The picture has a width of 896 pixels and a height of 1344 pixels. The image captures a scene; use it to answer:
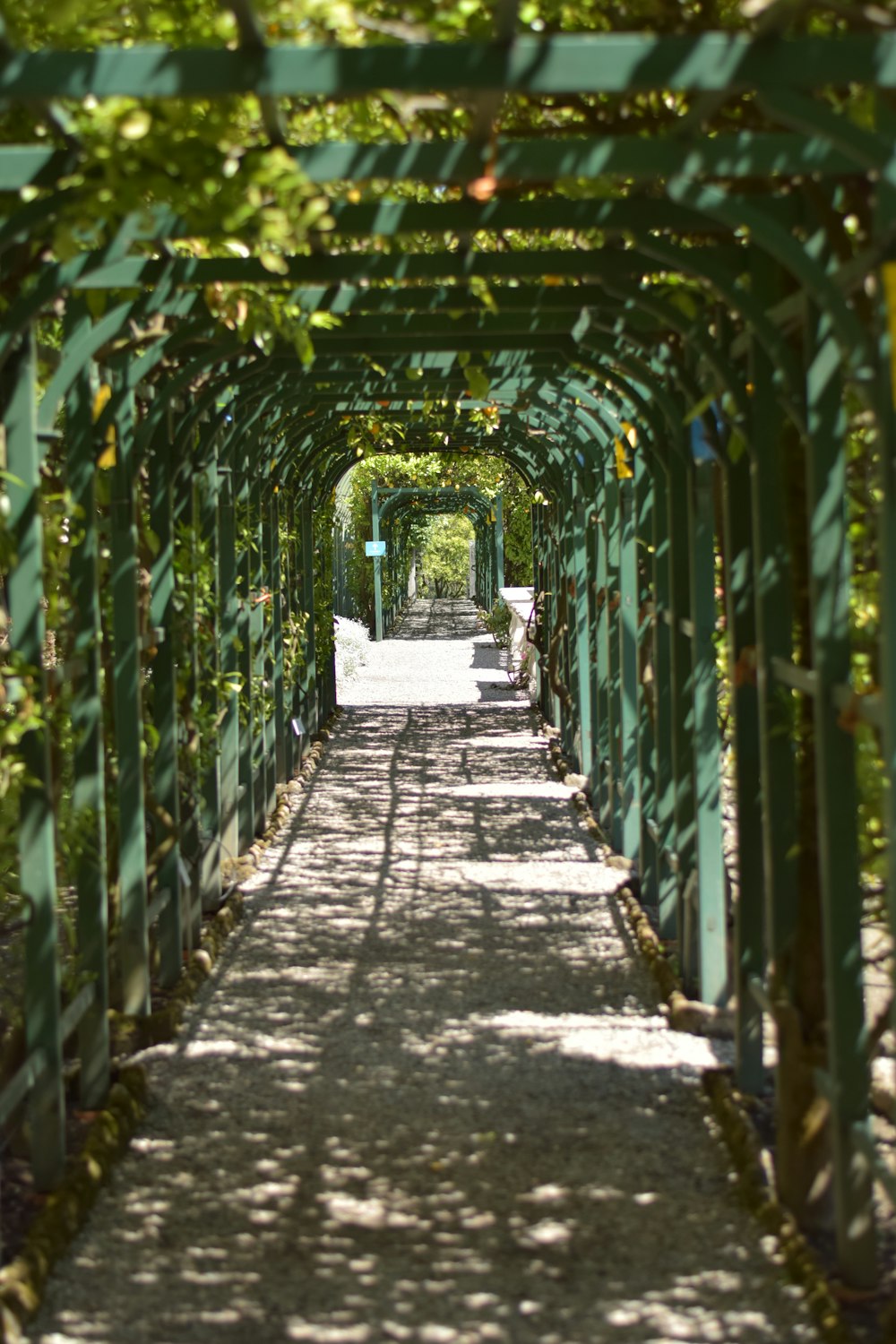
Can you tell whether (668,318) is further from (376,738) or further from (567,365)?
(376,738)

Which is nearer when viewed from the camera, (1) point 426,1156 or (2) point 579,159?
(2) point 579,159

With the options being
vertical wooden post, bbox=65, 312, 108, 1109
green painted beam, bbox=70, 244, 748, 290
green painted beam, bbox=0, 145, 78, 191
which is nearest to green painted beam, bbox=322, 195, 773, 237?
green painted beam, bbox=70, 244, 748, 290

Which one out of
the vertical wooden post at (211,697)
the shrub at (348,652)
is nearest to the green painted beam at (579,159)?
the vertical wooden post at (211,697)

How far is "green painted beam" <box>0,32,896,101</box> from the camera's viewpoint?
2.34 m

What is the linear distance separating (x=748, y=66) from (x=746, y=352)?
1.70 metres

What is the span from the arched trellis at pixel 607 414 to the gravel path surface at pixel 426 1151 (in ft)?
0.92

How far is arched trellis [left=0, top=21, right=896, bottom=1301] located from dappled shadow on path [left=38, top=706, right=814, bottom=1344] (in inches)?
11.4

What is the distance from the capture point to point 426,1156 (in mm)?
3982

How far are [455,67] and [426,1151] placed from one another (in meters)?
2.63

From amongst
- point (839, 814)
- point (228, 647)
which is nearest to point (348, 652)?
point (228, 647)

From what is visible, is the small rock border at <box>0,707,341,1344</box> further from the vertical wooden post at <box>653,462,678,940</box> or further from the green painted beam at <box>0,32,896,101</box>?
the green painted beam at <box>0,32,896,101</box>

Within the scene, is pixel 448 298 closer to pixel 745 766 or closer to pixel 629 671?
pixel 745 766

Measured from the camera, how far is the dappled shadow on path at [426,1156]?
3150 mm

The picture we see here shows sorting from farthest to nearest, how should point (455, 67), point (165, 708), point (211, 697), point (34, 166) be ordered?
point (211, 697) < point (165, 708) < point (34, 166) < point (455, 67)
